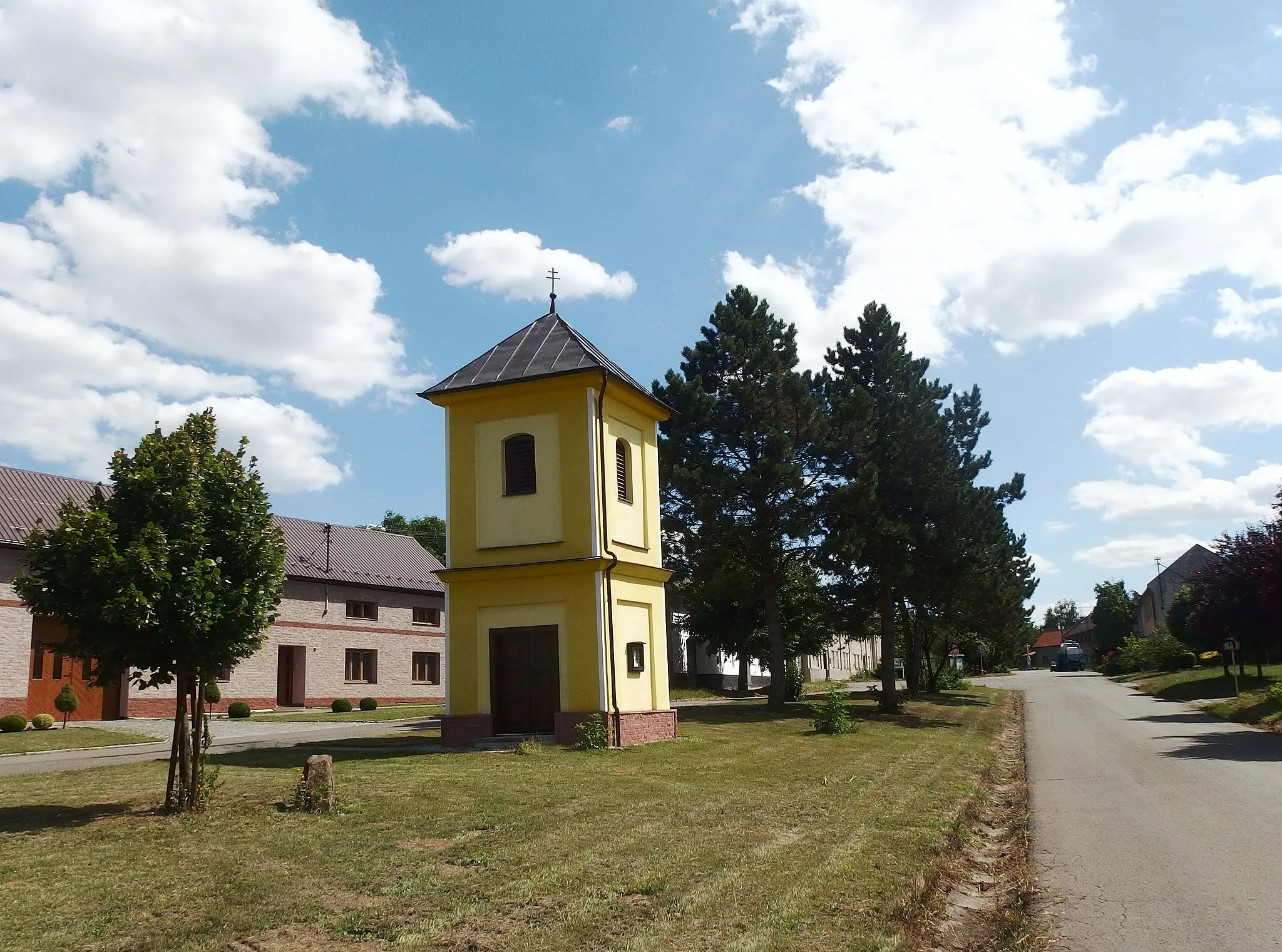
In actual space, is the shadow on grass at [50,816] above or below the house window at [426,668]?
below

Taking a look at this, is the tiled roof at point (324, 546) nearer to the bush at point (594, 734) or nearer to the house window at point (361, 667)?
the house window at point (361, 667)

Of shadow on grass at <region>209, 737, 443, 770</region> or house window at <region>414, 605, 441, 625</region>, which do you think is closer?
shadow on grass at <region>209, 737, 443, 770</region>

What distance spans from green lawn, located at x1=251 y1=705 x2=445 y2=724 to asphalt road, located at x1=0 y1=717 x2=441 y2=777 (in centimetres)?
276

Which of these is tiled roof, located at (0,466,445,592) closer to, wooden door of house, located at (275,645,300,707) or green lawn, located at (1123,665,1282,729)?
wooden door of house, located at (275,645,300,707)

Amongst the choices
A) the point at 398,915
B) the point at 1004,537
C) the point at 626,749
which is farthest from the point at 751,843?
the point at 1004,537

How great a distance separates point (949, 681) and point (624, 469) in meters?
34.3

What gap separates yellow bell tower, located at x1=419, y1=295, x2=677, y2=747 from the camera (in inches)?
774

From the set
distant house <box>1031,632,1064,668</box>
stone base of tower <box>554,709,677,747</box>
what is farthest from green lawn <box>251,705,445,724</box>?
distant house <box>1031,632,1064,668</box>

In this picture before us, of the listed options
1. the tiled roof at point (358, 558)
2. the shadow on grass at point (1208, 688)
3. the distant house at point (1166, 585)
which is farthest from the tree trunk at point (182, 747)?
the distant house at point (1166, 585)

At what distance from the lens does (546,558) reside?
2006 cm

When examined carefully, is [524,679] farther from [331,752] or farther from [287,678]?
[287,678]

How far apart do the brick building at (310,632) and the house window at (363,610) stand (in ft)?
0.14

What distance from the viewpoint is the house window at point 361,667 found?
4341cm

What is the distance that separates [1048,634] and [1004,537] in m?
142
